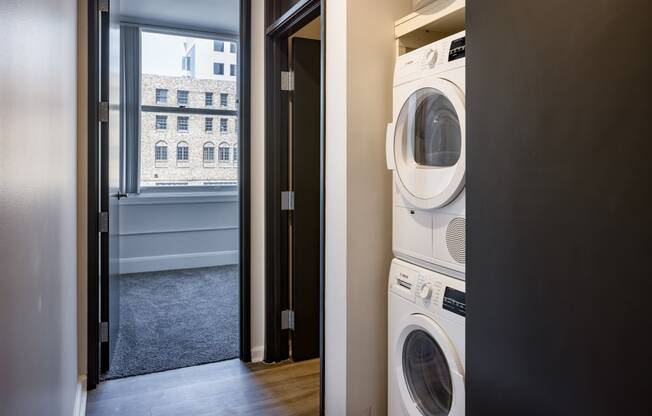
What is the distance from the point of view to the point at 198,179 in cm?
584

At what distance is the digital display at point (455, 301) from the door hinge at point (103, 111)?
2091mm

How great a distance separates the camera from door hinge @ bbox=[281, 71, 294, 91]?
9.65 feet

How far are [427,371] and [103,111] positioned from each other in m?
2.18

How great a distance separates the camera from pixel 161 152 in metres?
5.60

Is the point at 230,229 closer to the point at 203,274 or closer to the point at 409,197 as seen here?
the point at 203,274

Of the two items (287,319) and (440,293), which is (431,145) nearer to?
(440,293)

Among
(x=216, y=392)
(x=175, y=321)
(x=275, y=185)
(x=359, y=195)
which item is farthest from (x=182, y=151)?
(x=359, y=195)

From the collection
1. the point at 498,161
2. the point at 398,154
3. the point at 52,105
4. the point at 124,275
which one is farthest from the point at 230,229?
the point at 498,161

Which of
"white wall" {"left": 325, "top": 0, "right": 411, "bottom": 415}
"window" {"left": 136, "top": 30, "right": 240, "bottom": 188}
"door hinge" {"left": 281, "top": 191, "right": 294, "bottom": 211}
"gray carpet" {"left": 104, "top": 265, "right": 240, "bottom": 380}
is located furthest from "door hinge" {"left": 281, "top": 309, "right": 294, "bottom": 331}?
"window" {"left": 136, "top": 30, "right": 240, "bottom": 188}

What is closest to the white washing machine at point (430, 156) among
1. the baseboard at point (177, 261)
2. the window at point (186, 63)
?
the baseboard at point (177, 261)

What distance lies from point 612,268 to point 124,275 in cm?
534

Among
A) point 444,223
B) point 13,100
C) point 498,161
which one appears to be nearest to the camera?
point 13,100

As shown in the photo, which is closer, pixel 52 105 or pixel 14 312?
pixel 14 312

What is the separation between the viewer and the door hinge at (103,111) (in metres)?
2.66
